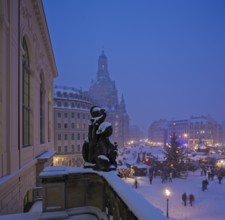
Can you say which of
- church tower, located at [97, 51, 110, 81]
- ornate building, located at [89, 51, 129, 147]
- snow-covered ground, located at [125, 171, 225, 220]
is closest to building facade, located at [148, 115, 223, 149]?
ornate building, located at [89, 51, 129, 147]

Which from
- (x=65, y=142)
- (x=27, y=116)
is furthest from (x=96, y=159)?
(x=65, y=142)

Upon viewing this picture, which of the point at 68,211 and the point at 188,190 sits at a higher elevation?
the point at 68,211

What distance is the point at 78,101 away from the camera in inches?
2539

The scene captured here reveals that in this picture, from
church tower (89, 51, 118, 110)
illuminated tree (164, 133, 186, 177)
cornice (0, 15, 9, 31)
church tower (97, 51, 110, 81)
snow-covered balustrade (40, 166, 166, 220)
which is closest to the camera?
snow-covered balustrade (40, 166, 166, 220)

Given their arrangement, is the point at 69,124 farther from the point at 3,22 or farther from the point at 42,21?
the point at 3,22

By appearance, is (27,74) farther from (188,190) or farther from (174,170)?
(174,170)

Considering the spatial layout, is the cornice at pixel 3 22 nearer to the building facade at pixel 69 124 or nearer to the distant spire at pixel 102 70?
the building facade at pixel 69 124

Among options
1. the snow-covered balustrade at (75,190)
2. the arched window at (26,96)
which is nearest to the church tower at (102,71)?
the arched window at (26,96)

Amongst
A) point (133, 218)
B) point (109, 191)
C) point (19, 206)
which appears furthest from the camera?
point (19, 206)

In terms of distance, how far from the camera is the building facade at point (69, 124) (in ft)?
194

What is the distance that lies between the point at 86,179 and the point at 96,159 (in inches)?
21.3

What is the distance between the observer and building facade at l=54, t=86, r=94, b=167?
2324 inches

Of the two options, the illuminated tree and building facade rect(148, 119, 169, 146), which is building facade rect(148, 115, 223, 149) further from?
the illuminated tree

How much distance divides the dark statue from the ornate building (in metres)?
111
